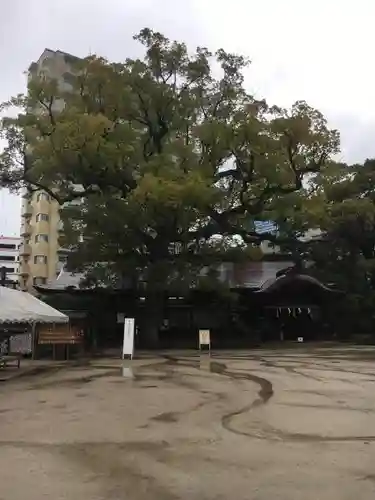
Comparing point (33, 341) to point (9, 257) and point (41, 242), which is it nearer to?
point (41, 242)

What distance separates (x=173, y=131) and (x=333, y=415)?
67.5ft

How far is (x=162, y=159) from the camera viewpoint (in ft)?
78.6

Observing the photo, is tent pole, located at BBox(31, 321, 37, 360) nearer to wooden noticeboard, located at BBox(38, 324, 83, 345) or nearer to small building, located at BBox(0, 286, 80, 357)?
small building, located at BBox(0, 286, 80, 357)

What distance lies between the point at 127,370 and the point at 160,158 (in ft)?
37.0

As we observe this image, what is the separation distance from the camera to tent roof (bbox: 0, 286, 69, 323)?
14185 mm

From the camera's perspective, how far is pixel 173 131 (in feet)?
88.1

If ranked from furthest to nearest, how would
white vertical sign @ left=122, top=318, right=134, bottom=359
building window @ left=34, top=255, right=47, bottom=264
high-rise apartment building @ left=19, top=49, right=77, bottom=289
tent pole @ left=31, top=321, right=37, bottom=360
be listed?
building window @ left=34, top=255, right=47, bottom=264 < high-rise apartment building @ left=19, top=49, right=77, bottom=289 < tent pole @ left=31, top=321, right=37, bottom=360 < white vertical sign @ left=122, top=318, right=134, bottom=359

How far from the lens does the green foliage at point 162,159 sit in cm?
2280

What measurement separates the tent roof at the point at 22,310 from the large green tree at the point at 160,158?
273 inches

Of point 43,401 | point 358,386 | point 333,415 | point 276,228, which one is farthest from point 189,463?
point 276,228

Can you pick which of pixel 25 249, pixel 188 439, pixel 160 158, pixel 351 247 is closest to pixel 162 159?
pixel 160 158

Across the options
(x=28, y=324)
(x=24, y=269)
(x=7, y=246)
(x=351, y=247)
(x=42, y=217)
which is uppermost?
(x=7, y=246)

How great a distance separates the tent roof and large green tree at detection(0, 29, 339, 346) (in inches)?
273

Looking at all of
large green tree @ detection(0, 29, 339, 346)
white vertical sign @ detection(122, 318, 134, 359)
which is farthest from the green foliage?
white vertical sign @ detection(122, 318, 134, 359)
